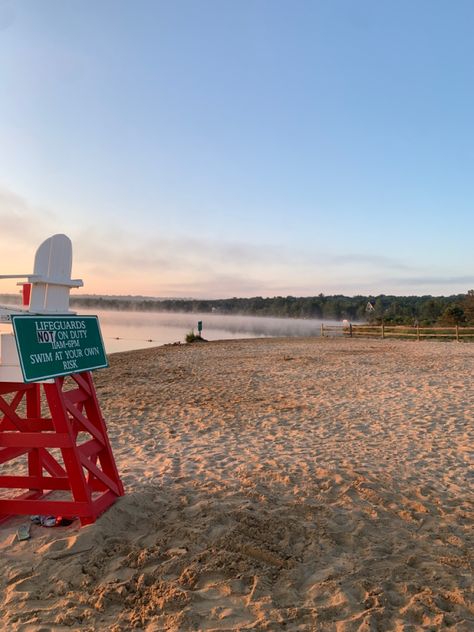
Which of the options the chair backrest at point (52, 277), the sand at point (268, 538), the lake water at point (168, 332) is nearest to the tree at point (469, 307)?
the lake water at point (168, 332)

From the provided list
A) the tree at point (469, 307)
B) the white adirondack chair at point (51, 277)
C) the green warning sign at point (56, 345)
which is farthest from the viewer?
the tree at point (469, 307)

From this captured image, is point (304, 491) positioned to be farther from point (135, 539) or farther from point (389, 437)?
point (389, 437)

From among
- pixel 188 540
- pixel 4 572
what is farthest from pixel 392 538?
pixel 4 572

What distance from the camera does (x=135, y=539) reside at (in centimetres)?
349

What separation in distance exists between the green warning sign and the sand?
119cm

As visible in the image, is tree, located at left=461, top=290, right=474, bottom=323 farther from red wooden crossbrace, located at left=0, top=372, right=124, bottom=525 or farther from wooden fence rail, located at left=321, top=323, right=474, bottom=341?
red wooden crossbrace, located at left=0, top=372, right=124, bottom=525

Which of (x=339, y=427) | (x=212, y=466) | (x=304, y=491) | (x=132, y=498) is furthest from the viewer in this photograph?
(x=339, y=427)

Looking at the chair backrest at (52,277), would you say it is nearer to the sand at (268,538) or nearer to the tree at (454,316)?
the sand at (268,538)

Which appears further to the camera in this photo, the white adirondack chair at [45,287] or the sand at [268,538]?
the white adirondack chair at [45,287]

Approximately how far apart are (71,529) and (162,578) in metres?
0.99

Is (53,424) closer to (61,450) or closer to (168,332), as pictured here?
(61,450)

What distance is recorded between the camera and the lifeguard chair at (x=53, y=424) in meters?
3.44

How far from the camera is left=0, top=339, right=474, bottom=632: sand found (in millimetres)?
2703

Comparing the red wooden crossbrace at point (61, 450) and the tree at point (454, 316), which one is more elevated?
the tree at point (454, 316)
